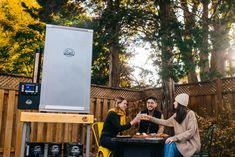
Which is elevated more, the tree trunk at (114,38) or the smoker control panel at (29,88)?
the tree trunk at (114,38)

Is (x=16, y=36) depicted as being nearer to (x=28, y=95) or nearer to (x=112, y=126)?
(x=28, y=95)

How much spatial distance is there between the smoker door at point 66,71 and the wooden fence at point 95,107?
2.52 metres

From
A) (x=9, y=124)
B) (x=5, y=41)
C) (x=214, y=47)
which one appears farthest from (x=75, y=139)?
(x=214, y=47)

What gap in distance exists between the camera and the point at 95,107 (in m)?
7.05

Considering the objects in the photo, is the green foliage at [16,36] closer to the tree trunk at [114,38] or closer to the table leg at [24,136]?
the tree trunk at [114,38]

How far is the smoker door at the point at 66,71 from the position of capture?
3.67m

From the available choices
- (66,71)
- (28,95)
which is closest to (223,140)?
(66,71)

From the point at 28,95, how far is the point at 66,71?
0.56 m

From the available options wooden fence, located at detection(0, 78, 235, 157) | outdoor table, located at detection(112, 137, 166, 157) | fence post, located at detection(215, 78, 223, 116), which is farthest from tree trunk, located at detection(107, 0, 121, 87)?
outdoor table, located at detection(112, 137, 166, 157)

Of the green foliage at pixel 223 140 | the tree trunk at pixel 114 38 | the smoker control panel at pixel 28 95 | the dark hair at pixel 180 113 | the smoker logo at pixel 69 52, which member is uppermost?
the tree trunk at pixel 114 38

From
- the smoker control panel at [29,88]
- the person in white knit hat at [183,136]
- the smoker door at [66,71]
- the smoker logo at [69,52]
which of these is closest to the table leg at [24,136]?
the smoker door at [66,71]

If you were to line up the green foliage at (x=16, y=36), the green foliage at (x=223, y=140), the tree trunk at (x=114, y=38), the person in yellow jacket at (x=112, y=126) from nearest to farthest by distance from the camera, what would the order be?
1. the person in yellow jacket at (x=112, y=126)
2. the green foliage at (x=223, y=140)
3. the tree trunk at (x=114, y=38)
4. the green foliage at (x=16, y=36)

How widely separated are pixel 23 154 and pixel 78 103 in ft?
2.79

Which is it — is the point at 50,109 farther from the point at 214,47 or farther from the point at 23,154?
the point at 214,47
